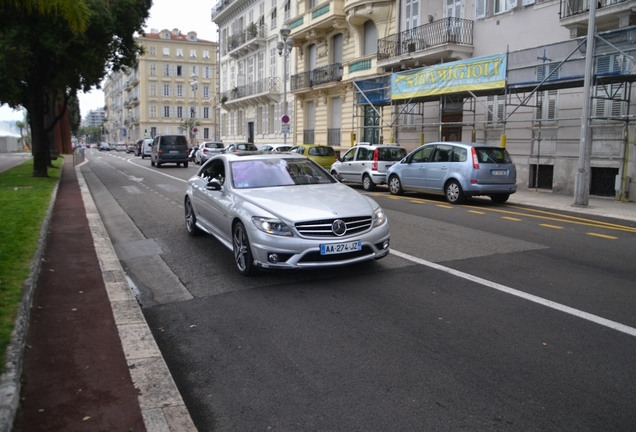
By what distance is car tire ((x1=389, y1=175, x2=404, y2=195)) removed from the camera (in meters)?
17.4

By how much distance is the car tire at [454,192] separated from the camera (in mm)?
14922

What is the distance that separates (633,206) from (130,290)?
46.4ft

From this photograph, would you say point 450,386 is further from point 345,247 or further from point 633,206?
point 633,206

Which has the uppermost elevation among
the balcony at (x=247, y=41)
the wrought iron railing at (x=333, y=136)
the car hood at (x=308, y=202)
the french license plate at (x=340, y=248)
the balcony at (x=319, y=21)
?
the balcony at (x=247, y=41)

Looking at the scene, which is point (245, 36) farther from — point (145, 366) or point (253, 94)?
point (145, 366)

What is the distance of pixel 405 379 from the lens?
162 inches

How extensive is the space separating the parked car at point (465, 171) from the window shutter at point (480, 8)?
913 centimetres

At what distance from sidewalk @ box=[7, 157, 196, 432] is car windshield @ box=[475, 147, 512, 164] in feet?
33.8

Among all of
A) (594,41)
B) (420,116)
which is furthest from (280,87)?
(594,41)

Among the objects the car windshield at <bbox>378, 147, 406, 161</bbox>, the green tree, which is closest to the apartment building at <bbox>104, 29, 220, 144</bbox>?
the green tree

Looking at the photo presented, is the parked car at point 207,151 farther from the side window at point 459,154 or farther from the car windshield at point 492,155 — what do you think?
the car windshield at point 492,155

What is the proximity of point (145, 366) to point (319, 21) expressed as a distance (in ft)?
103

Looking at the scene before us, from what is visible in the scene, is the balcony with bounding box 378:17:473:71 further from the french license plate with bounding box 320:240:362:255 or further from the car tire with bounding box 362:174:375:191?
the french license plate with bounding box 320:240:362:255

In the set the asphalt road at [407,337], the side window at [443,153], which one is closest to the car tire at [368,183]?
the side window at [443,153]
